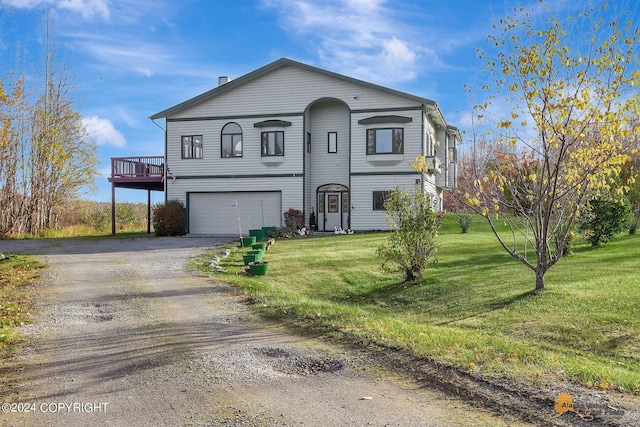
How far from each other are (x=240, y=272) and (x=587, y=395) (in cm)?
991

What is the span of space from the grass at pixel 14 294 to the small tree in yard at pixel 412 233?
24.5ft

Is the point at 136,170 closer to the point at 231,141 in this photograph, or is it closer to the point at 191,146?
the point at 191,146

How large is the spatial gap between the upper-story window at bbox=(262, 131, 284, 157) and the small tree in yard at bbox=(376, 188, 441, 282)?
50.1 feet

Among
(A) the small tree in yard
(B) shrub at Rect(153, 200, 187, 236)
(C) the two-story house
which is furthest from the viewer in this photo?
(B) shrub at Rect(153, 200, 187, 236)

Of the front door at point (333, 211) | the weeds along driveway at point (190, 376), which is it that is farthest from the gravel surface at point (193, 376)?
the front door at point (333, 211)

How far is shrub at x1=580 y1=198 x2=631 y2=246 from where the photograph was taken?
1664 cm

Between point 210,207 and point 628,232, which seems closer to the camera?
point 628,232

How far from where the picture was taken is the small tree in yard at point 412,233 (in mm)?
12180

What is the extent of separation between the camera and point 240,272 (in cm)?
1372

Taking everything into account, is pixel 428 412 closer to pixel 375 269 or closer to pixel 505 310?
pixel 505 310

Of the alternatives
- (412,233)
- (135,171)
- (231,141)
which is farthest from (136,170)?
(412,233)

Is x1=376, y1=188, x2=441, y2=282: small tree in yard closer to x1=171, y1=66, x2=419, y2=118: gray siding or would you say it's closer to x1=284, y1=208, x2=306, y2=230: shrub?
x1=284, y1=208, x2=306, y2=230: shrub

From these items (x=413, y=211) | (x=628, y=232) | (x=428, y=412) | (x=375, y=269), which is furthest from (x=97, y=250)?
(x=628, y=232)

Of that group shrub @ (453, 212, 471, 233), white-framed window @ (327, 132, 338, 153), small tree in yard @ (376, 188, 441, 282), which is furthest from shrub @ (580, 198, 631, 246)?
white-framed window @ (327, 132, 338, 153)
